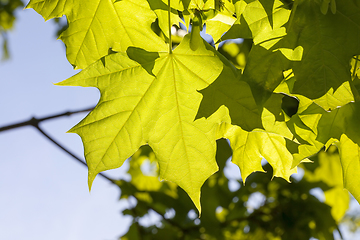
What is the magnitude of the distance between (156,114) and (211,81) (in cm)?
26

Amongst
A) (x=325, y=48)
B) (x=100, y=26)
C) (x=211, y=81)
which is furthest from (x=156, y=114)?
(x=325, y=48)

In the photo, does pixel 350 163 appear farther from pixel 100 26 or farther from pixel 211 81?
pixel 100 26

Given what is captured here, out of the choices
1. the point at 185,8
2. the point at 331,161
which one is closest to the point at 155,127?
the point at 185,8

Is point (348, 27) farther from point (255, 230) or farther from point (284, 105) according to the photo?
point (255, 230)

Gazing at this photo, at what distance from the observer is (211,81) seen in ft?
3.64

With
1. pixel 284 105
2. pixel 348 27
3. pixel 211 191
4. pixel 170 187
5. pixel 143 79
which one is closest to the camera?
pixel 348 27

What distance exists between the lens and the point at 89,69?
1075 mm

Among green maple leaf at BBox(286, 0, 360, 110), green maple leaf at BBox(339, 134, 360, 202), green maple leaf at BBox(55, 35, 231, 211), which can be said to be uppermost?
green maple leaf at BBox(286, 0, 360, 110)

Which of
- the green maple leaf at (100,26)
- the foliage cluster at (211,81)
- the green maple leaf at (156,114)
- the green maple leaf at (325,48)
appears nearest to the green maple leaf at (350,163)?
the foliage cluster at (211,81)

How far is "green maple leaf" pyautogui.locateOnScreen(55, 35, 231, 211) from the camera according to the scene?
111 centimetres

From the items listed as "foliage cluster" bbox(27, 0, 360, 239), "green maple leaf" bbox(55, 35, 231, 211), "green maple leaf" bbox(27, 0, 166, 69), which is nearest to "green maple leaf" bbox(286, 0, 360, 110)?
"foliage cluster" bbox(27, 0, 360, 239)

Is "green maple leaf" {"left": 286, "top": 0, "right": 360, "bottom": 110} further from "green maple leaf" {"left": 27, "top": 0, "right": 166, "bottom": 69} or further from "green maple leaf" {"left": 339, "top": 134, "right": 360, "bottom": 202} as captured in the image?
"green maple leaf" {"left": 27, "top": 0, "right": 166, "bottom": 69}

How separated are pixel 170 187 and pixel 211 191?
2.11ft

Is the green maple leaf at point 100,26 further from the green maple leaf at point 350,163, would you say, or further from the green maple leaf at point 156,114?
the green maple leaf at point 350,163
